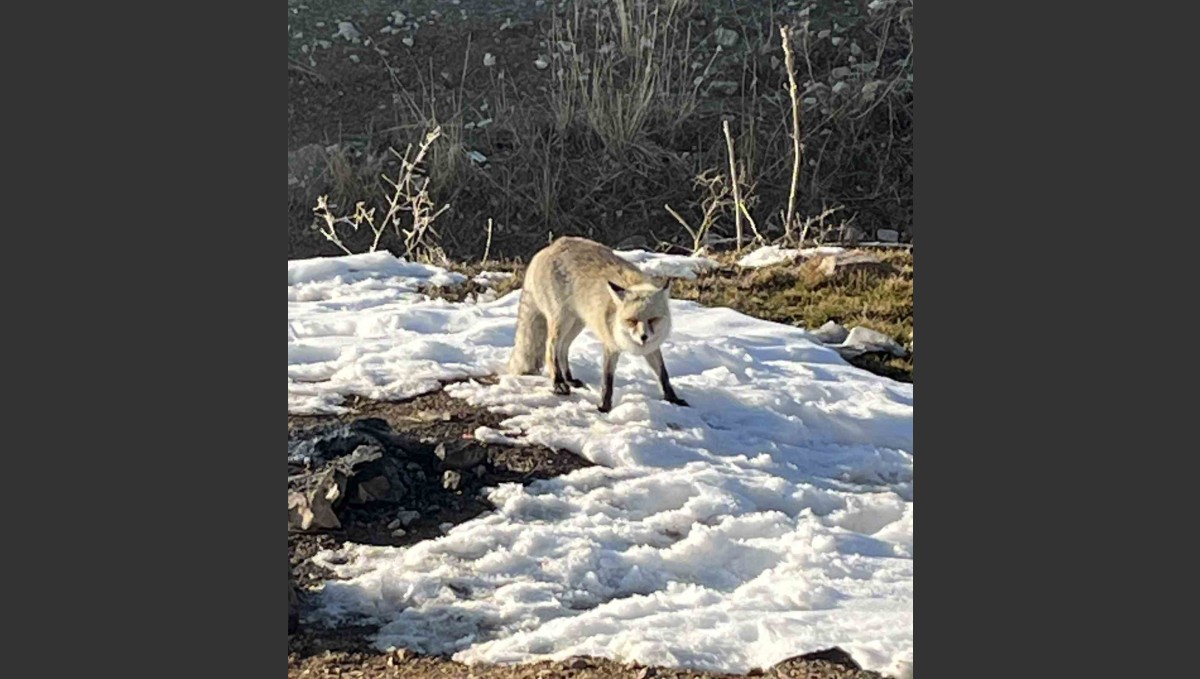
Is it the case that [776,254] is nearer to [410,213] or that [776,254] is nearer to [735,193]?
Answer: [735,193]

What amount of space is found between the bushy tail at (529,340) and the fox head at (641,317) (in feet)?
1.71

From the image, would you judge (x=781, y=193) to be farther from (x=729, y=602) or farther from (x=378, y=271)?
Answer: (x=729, y=602)

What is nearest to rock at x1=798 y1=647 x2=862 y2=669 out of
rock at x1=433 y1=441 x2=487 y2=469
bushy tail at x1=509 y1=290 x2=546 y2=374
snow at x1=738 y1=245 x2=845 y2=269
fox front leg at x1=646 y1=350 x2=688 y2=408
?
rock at x1=433 y1=441 x2=487 y2=469

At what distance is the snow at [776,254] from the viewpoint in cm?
715

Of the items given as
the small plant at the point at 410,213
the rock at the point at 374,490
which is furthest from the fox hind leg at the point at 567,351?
the rock at the point at 374,490

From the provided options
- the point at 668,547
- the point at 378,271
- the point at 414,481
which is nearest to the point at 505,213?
the point at 378,271

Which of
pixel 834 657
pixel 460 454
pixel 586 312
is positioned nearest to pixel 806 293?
pixel 586 312

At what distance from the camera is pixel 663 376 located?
6.59 meters

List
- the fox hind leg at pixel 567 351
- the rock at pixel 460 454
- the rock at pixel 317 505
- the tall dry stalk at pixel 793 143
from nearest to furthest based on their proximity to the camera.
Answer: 1. the rock at pixel 317 505
2. the rock at pixel 460 454
3. the fox hind leg at pixel 567 351
4. the tall dry stalk at pixel 793 143

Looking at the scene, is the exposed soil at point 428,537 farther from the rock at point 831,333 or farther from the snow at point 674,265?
the rock at point 831,333

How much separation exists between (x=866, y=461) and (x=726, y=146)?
1924mm

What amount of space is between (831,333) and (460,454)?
1836mm

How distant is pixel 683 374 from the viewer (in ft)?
22.1

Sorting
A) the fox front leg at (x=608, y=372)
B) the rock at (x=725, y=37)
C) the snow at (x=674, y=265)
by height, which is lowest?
the fox front leg at (x=608, y=372)
